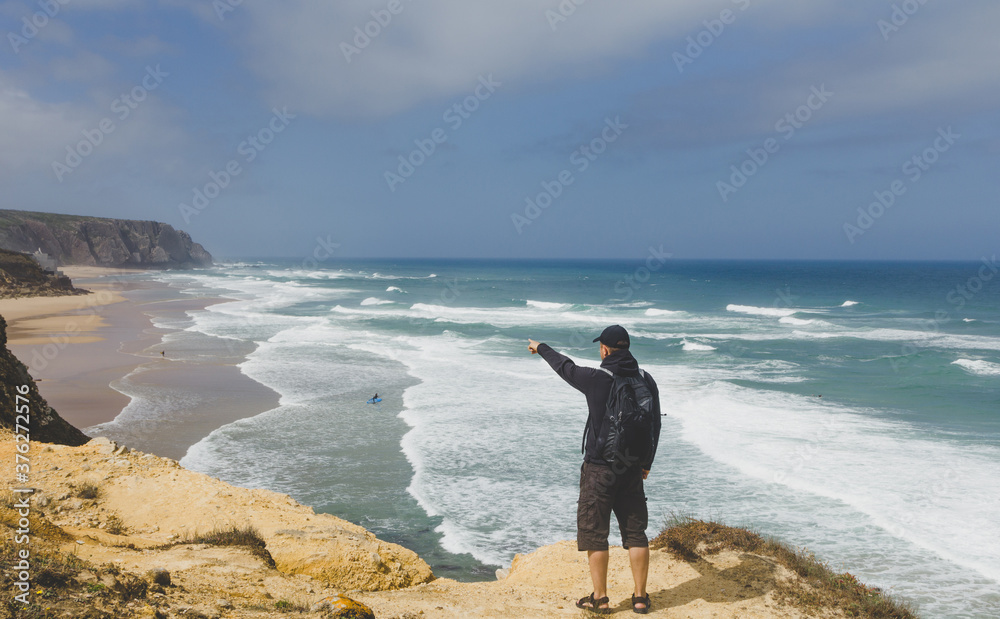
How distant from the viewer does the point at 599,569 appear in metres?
4.39

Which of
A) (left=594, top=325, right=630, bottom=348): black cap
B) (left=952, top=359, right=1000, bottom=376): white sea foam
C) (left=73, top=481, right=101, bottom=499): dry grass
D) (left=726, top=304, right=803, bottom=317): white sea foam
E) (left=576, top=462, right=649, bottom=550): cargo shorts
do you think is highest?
(left=594, top=325, right=630, bottom=348): black cap

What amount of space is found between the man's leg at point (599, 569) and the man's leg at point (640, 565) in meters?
0.05

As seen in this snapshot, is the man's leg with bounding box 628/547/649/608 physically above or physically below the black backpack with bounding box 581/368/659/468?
below

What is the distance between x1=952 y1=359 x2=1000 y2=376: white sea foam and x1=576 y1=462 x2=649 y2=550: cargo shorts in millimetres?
23655

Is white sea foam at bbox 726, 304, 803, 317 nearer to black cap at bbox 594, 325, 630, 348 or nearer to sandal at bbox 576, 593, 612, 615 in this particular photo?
sandal at bbox 576, 593, 612, 615

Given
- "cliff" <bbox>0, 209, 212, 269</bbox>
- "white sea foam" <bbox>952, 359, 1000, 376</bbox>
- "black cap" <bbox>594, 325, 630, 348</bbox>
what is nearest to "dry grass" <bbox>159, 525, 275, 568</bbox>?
"black cap" <bbox>594, 325, 630, 348</bbox>

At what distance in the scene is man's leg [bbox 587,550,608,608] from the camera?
433 cm

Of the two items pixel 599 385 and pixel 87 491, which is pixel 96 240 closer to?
pixel 87 491

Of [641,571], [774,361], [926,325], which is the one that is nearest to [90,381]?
[641,571]

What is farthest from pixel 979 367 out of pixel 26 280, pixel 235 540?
pixel 26 280

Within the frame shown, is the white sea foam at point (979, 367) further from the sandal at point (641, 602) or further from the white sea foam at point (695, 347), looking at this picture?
the sandal at point (641, 602)

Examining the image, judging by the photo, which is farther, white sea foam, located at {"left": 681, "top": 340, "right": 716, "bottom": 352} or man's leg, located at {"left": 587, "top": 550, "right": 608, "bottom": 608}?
white sea foam, located at {"left": 681, "top": 340, "right": 716, "bottom": 352}

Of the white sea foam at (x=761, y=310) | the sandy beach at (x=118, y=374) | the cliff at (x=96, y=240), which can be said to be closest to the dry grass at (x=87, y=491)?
the sandy beach at (x=118, y=374)

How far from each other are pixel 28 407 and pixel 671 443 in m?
11.2
